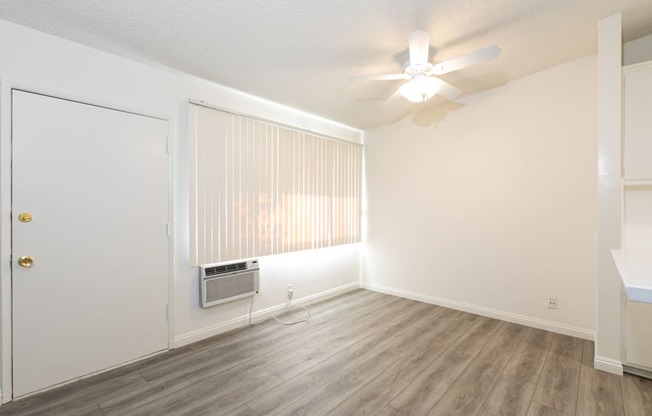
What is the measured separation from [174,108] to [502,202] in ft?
12.1

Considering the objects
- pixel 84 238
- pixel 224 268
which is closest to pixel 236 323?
pixel 224 268

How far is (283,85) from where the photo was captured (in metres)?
3.14

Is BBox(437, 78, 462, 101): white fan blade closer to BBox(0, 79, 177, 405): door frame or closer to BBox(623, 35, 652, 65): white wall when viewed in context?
BBox(623, 35, 652, 65): white wall

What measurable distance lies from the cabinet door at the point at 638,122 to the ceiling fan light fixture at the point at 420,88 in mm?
1509

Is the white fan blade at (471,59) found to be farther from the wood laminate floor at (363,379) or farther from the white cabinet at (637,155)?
the wood laminate floor at (363,379)

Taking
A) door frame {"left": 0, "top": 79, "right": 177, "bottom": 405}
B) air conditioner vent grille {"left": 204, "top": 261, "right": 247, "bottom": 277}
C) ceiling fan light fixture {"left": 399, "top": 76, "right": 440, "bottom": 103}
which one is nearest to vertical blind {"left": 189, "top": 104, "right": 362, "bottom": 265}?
air conditioner vent grille {"left": 204, "top": 261, "right": 247, "bottom": 277}

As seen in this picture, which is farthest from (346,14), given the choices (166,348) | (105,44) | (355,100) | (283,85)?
(166,348)

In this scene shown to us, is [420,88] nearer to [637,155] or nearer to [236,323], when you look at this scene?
[637,155]

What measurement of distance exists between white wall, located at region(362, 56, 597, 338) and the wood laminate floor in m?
0.52

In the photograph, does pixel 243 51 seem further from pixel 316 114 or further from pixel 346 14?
pixel 316 114

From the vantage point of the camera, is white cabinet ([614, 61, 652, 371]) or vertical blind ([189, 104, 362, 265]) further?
vertical blind ([189, 104, 362, 265])

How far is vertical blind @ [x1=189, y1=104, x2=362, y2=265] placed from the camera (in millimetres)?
2953

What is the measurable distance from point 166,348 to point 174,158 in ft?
5.85

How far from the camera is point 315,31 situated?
7.45ft
